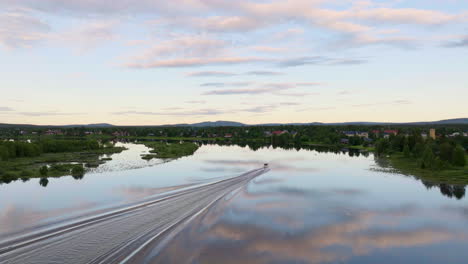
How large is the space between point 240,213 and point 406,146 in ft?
192

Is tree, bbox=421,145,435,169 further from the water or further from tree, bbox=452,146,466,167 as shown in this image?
the water

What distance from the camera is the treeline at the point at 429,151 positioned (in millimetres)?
57281

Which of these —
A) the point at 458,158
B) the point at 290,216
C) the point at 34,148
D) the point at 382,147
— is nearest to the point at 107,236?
the point at 290,216

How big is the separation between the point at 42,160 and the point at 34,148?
31.4 ft

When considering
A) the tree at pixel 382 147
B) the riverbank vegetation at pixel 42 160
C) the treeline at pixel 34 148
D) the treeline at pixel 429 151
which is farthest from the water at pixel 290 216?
the tree at pixel 382 147

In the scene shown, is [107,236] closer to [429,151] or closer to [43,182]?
[43,182]

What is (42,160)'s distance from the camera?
219ft

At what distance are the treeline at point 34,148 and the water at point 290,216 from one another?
27506 millimetres

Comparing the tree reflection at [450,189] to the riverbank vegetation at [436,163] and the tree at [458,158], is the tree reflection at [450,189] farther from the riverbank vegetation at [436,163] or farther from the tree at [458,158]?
the tree at [458,158]

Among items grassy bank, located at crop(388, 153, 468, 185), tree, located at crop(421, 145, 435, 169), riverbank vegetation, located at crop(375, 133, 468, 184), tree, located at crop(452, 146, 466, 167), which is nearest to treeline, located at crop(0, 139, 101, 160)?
grassy bank, located at crop(388, 153, 468, 185)

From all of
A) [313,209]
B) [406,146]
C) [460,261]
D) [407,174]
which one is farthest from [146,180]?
[406,146]

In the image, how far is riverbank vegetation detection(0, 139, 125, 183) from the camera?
161ft

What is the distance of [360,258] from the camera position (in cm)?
2100

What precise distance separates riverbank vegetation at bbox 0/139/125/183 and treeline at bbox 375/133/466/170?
5677cm
